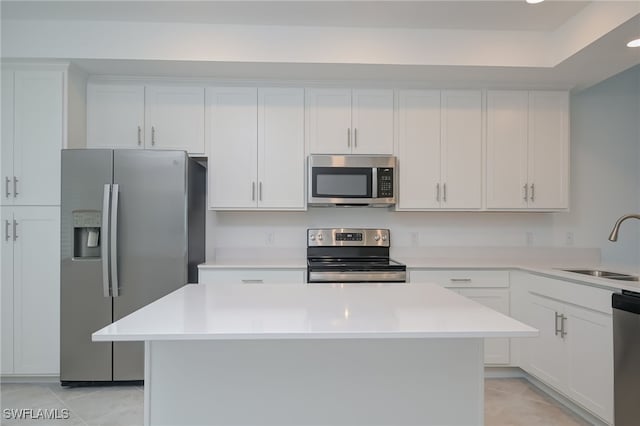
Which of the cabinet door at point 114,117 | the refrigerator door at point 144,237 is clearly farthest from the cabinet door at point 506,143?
the cabinet door at point 114,117

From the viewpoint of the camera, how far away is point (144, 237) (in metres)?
2.84

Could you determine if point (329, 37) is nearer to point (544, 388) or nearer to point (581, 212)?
point (581, 212)

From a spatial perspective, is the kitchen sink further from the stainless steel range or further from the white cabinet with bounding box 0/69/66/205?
the white cabinet with bounding box 0/69/66/205

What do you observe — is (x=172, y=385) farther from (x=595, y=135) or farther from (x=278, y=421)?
(x=595, y=135)

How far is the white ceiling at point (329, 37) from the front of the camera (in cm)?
266

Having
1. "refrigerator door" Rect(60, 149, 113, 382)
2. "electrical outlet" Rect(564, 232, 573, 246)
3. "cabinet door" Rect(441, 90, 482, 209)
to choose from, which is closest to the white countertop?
"refrigerator door" Rect(60, 149, 113, 382)

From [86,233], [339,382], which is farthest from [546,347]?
[86,233]

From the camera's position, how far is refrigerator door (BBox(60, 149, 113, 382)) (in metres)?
2.83

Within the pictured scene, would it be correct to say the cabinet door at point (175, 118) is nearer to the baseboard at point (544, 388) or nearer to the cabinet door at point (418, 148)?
the cabinet door at point (418, 148)

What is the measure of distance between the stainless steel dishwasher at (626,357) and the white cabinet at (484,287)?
0.93m

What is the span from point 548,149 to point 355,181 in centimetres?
166

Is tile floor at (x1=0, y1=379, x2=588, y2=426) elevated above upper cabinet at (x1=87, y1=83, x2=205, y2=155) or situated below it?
below

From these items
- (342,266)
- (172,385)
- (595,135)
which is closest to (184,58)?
(342,266)

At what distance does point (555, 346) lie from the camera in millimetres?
2646
